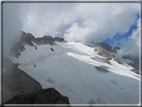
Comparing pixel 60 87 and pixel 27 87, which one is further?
pixel 60 87

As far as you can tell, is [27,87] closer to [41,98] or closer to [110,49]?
[41,98]

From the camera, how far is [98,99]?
36.6 feet

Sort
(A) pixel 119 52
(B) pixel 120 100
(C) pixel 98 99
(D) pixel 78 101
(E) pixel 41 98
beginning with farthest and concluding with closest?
(A) pixel 119 52
(B) pixel 120 100
(C) pixel 98 99
(D) pixel 78 101
(E) pixel 41 98

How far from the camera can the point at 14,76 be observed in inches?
393

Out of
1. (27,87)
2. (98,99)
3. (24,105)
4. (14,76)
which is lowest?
(98,99)

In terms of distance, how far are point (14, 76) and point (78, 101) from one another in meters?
8.18

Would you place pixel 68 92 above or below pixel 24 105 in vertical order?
below

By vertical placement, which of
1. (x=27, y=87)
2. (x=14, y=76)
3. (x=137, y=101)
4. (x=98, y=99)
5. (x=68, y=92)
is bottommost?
(x=137, y=101)

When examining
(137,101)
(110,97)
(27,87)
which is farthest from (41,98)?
(137,101)

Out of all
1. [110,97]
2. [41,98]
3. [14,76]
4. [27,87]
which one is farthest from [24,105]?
[110,97]

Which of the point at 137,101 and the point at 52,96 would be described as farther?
the point at 137,101

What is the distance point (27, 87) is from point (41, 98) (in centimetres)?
659

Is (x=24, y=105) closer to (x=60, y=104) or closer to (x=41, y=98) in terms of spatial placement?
(x=41, y=98)

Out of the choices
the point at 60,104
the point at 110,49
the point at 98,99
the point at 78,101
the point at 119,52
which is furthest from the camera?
the point at 110,49
